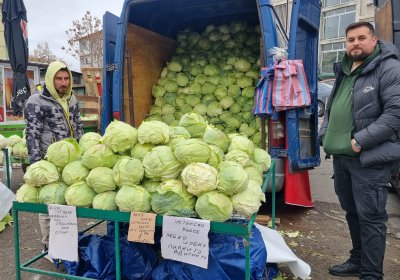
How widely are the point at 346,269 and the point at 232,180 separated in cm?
183

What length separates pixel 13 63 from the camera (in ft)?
22.4

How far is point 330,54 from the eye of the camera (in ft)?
89.2

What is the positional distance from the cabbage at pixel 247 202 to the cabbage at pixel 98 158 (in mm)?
869

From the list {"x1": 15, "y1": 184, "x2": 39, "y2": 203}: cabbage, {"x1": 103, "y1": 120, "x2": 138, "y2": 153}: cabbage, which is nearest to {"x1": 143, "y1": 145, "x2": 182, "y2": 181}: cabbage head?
{"x1": 103, "y1": 120, "x2": 138, "y2": 153}: cabbage

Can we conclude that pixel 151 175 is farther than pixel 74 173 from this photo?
No

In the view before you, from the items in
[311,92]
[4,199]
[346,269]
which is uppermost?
[311,92]

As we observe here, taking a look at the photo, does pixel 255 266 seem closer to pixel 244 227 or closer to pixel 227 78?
pixel 244 227

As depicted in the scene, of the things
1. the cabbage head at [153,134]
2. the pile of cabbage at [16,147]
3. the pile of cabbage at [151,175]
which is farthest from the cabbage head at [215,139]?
the pile of cabbage at [16,147]

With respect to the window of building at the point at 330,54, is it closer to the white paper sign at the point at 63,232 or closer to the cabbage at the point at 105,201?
the cabbage at the point at 105,201

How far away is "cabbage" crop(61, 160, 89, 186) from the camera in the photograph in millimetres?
2389

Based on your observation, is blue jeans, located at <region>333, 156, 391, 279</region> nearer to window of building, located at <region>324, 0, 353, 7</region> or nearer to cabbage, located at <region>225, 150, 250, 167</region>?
cabbage, located at <region>225, 150, 250, 167</region>

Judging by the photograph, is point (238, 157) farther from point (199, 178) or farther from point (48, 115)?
point (48, 115)

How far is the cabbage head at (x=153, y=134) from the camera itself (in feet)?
7.90

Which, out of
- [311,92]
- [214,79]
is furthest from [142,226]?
[214,79]
